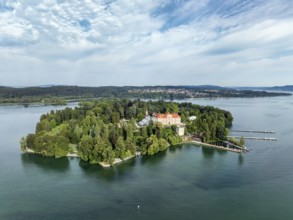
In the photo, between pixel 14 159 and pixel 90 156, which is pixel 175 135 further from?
pixel 14 159

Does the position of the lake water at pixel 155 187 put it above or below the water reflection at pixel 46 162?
below

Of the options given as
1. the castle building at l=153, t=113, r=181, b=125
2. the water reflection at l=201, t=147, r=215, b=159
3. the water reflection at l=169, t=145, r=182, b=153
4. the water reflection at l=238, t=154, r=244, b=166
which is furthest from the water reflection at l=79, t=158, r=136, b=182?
the castle building at l=153, t=113, r=181, b=125

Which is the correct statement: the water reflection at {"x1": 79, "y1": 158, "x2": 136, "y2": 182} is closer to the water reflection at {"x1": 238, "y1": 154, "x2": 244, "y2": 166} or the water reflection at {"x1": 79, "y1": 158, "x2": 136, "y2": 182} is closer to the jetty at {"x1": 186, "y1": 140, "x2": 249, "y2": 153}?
the water reflection at {"x1": 238, "y1": 154, "x2": 244, "y2": 166}

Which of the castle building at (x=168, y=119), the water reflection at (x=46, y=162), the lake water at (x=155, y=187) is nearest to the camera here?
the lake water at (x=155, y=187)

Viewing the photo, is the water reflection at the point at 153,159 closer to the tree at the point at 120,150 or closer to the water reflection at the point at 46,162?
the tree at the point at 120,150

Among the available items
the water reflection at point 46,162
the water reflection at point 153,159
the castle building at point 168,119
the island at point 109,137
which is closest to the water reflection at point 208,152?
the island at point 109,137

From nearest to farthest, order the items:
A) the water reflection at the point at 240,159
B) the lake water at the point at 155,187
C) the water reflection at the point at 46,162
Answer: the lake water at the point at 155,187, the water reflection at the point at 46,162, the water reflection at the point at 240,159

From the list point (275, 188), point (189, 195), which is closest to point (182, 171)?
point (189, 195)

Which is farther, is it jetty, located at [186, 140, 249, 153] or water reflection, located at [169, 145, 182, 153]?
water reflection, located at [169, 145, 182, 153]

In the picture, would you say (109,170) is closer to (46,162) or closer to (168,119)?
(46,162)
